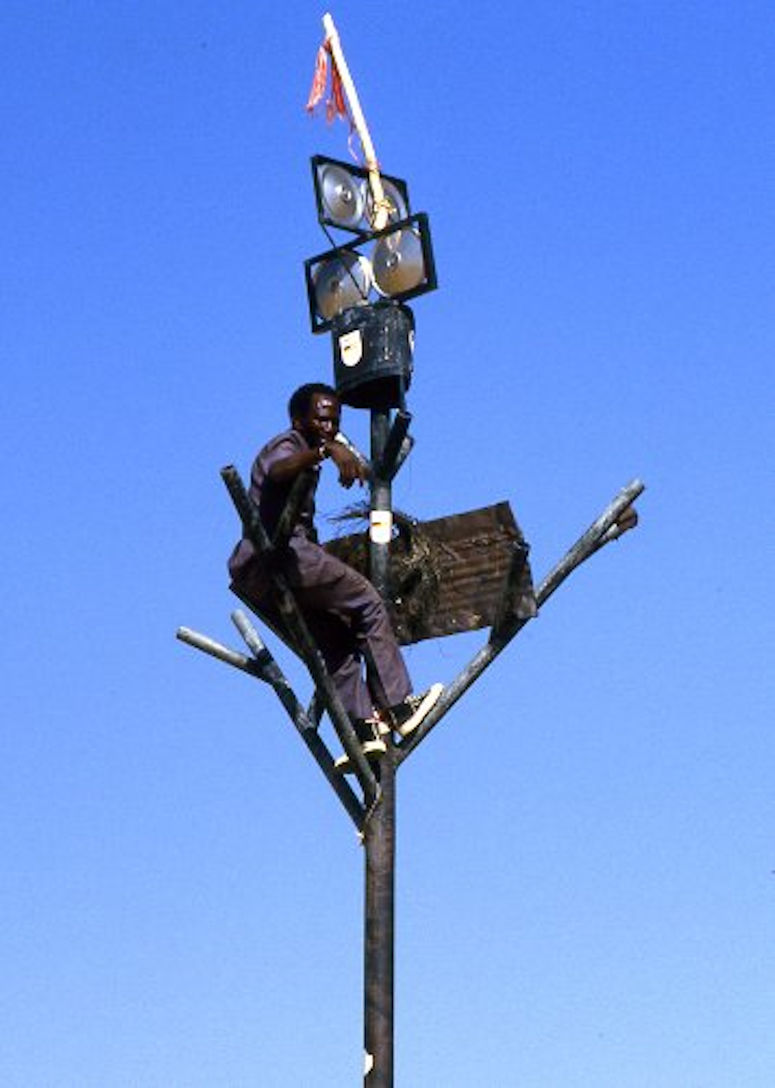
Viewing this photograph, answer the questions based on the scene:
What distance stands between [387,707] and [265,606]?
655mm

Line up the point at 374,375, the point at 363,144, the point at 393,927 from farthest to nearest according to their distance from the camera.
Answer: the point at 363,144, the point at 374,375, the point at 393,927

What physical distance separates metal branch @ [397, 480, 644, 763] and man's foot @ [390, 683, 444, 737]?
0.02 metres

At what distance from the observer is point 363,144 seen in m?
10.3

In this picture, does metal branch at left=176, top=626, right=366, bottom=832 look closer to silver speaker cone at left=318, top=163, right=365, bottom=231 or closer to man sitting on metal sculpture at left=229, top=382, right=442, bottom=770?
man sitting on metal sculpture at left=229, top=382, right=442, bottom=770

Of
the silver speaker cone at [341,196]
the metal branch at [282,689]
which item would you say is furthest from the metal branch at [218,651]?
the silver speaker cone at [341,196]

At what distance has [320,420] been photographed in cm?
935

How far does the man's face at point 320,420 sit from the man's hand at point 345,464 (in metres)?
0.16

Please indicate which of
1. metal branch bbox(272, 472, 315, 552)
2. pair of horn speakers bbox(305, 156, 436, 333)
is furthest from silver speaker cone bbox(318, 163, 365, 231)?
metal branch bbox(272, 472, 315, 552)

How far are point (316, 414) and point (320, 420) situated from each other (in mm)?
30

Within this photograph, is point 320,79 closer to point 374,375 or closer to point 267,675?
point 374,375

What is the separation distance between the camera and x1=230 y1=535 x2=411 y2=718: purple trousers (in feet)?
30.5

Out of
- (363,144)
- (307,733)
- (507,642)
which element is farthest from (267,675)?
(363,144)

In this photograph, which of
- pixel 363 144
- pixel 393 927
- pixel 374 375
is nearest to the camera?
pixel 393 927

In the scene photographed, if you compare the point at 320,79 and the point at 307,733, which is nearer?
the point at 307,733
